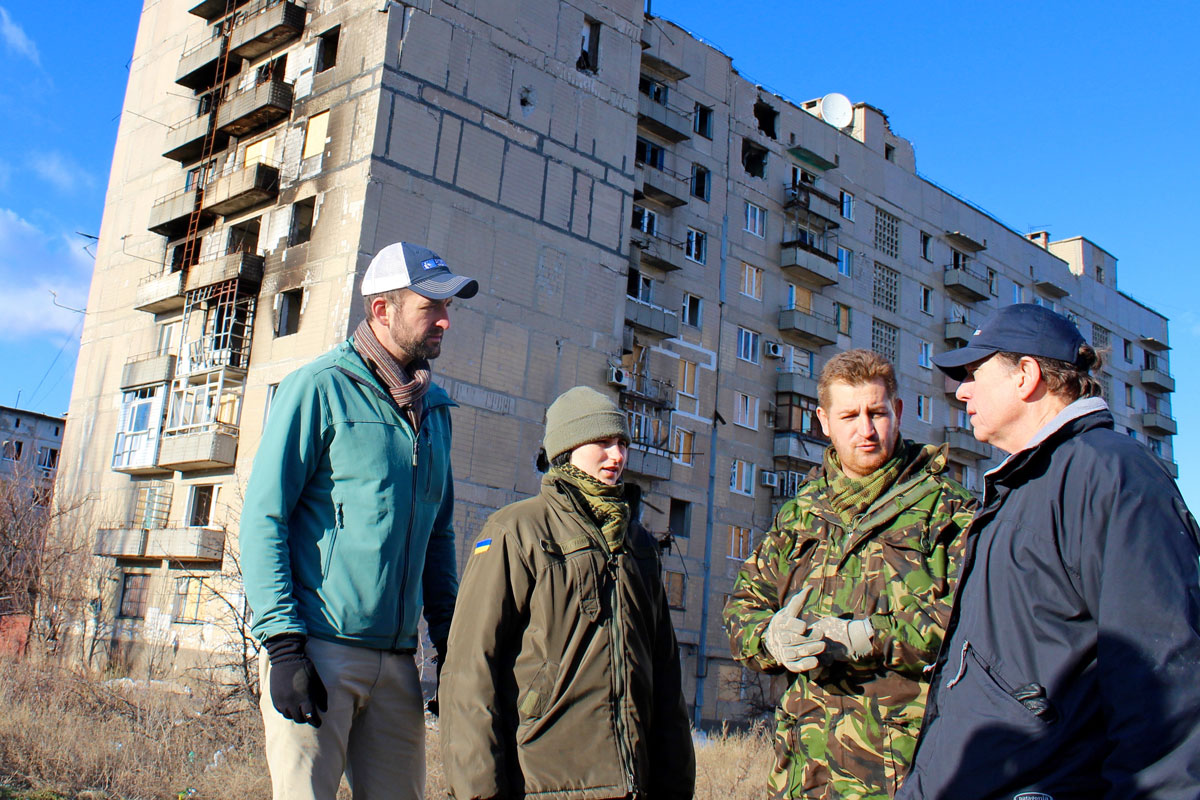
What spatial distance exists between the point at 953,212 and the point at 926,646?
153 feet

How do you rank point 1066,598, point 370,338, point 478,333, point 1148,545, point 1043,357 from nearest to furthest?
point 1148,545, point 1066,598, point 1043,357, point 370,338, point 478,333

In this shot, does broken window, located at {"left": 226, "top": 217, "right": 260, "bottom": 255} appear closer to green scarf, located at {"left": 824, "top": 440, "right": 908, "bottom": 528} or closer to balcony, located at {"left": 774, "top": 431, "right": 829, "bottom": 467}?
balcony, located at {"left": 774, "top": 431, "right": 829, "bottom": 467}

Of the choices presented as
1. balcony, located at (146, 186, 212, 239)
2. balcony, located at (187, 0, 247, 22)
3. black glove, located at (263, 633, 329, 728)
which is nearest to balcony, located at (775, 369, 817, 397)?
balcony, located at (146, 186, 212, 239)

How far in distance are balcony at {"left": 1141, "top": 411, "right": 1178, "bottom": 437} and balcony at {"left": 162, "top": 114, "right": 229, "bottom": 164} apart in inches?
1922

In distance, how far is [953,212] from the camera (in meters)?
46.7

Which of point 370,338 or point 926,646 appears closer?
point 926,646

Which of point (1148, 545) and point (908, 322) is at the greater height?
point (908, 322)

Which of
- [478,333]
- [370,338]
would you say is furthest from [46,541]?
[370,338]

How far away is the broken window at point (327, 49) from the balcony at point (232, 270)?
5993 millimetres

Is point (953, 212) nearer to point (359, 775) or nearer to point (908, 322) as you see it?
point (908, 322)

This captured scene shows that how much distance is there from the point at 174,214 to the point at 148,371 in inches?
198

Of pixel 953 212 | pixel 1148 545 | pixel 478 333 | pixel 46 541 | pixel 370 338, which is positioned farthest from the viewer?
pixel 953 212

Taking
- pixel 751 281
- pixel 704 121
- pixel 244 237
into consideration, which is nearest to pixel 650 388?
pixel 751 281

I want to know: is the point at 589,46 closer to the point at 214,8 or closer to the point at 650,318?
the point at 650,318
